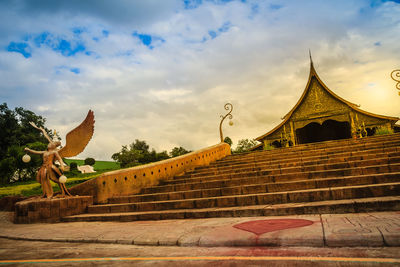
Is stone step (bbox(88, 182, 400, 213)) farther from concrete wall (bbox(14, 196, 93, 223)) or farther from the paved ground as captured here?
concrete wall (bbox(14, 196, 93, 223))

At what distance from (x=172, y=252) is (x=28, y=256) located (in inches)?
85.1

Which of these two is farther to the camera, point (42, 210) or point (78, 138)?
point (78, 138)

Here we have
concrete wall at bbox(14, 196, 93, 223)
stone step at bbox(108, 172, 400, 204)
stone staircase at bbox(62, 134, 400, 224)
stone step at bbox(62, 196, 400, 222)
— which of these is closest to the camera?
stone step at bbox(62, 196, 400, 222)

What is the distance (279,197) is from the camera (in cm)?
571

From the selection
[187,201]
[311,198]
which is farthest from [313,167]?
[187,201]

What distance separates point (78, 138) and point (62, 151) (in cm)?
61

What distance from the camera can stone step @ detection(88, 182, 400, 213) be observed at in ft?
16.7

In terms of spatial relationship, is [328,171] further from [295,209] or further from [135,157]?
[135,157]

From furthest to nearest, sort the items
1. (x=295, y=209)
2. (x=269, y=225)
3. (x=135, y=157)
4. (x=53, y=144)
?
1. (x=135, y=157)
2. (x=53, y=144)
3. (x=295, y=209)
4. (x=269, y=225)

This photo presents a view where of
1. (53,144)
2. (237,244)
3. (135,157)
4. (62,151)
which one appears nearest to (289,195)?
(237,244)

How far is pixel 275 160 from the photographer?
10391mm

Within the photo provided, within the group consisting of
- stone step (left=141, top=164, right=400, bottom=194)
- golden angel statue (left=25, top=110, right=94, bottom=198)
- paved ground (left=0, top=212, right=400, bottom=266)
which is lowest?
paved ground (left=0, top=212, right=400, bottom=266)

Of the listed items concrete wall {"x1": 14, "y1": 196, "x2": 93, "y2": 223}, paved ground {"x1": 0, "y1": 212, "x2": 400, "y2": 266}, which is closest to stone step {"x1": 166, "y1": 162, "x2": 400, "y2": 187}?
paved ground {"x1": 0, "y1": 212, "x2": 400, "y2": 266}

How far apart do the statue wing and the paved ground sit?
343 centimetres
